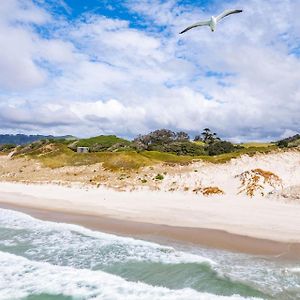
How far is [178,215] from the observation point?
82.5 feet

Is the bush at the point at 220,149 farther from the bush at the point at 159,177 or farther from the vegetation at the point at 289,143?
the bush at the point at 159,177

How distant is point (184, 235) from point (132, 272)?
21.0ft

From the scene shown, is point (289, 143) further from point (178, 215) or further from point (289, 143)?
point (178, 215)

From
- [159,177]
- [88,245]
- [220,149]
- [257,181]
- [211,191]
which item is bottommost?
[88,245]

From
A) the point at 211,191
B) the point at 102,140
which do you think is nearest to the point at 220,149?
the point at 211,191

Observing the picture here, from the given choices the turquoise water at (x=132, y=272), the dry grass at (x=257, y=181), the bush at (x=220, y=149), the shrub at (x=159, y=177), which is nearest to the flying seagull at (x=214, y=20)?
the turquoise water at (x=132, y=272)

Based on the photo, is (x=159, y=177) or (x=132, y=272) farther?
(x=159, y=177)

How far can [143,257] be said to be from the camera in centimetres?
1594

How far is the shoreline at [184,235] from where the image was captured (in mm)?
17016

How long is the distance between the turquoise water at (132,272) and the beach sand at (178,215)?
2030 millimetres

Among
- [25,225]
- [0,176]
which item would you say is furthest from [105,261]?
[0,176]

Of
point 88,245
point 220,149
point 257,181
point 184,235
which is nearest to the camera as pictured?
point 88,245

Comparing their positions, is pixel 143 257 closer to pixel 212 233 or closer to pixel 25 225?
pixel 212 233

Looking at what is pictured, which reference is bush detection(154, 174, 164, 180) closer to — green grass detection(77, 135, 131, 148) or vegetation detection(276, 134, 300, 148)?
vegetation detection(276, 134, 300, 148)
